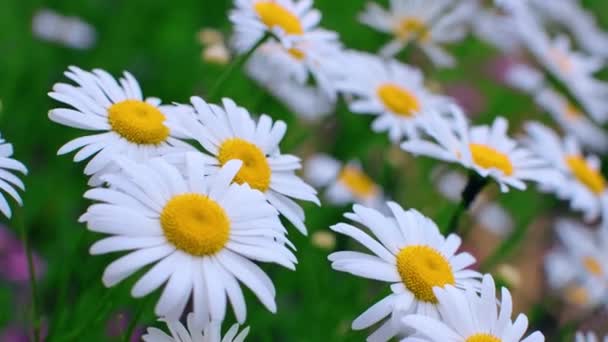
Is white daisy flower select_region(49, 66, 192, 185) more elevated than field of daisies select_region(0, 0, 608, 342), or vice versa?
white daisy flower select_region(49, 66, 192, 185)

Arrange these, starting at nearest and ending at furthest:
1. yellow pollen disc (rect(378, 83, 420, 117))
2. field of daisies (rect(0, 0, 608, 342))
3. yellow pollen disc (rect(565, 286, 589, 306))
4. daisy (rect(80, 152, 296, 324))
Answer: daisy (rect(80, 152, 296, 324)), field of daisies (rect(0, 0, 608, 342)), yellow pollen disc (rect(378, 83, 420, 117)), yellow pollen disc (rect(565, 286, 589, 306))

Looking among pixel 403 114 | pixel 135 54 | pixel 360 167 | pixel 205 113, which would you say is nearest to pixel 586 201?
pixel 403 114

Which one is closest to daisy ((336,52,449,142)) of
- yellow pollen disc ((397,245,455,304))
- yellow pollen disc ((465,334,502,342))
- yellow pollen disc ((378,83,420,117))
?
yellow pollen disc ((378,83,420,117))

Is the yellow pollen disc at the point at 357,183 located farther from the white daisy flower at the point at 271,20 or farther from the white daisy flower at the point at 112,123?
the white daisy flower at the point at 112,123

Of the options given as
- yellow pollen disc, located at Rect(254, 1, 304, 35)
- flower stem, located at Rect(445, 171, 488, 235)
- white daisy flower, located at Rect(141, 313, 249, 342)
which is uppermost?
yellow pollen disc, located at Rect(254, 1, 304, 35)

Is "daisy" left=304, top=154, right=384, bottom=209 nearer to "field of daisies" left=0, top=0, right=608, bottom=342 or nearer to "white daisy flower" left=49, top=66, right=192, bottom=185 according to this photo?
"field of daisies" left=0, top=0, right=608, bottom=342

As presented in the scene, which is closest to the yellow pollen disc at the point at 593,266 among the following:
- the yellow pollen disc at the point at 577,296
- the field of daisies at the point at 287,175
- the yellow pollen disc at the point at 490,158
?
the field of daisies at the point at 287,175

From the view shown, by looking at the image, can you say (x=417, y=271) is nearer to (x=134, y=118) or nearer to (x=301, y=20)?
(x=134, y=118)
